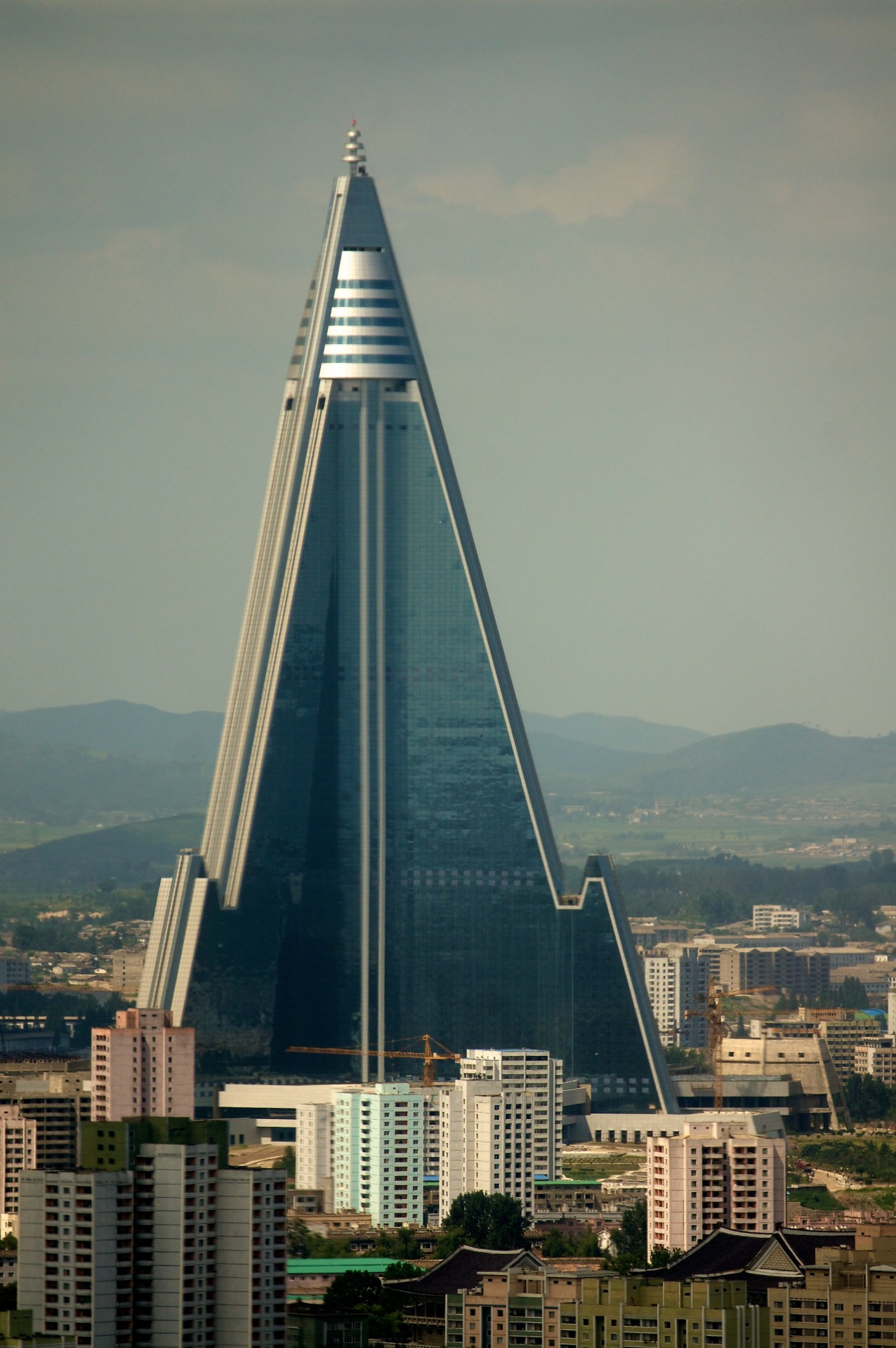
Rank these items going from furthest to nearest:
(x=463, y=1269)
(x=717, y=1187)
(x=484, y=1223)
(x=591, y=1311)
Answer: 1. (x=484, y=1223)
2. (x=717, y=1187)
3. (x=463, y=1269)
4. (x=591, y=1311)

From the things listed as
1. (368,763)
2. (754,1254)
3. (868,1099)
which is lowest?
(754,1254)

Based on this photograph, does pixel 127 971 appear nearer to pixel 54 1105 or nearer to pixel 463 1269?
pixel 54 1105

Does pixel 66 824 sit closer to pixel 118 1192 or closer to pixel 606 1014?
pixel 606 1014

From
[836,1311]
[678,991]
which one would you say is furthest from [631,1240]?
[678,991]

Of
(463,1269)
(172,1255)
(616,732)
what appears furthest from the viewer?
(616,732)

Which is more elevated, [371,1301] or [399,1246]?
[399,1246]

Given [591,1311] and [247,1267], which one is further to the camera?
[591,1311]

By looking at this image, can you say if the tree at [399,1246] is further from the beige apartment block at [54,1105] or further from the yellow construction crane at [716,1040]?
the yellow construction crane at [716,1040]

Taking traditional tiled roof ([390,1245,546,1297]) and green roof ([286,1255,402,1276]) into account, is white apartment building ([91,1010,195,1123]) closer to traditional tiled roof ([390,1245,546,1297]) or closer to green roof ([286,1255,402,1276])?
green roof ([286,1255,402,1276])
